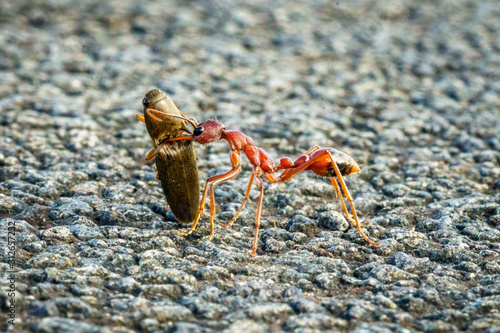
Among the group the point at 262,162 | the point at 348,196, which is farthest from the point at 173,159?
the point at 348,196

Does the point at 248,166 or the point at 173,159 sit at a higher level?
the point at 173,159

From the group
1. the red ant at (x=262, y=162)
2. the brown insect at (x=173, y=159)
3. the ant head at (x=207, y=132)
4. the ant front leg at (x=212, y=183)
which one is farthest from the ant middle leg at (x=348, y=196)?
the brown insect at (x=173, y=159)

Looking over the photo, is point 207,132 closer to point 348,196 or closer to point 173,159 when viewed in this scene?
point 173,159

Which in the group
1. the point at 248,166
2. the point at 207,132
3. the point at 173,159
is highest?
the point at 207,132

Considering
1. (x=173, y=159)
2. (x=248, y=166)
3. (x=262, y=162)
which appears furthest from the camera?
(x=248, y=166)

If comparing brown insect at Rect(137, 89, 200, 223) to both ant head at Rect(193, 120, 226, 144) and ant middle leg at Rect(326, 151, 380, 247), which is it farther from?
ant middle leg at Rect(326, 151, 380, 247)
